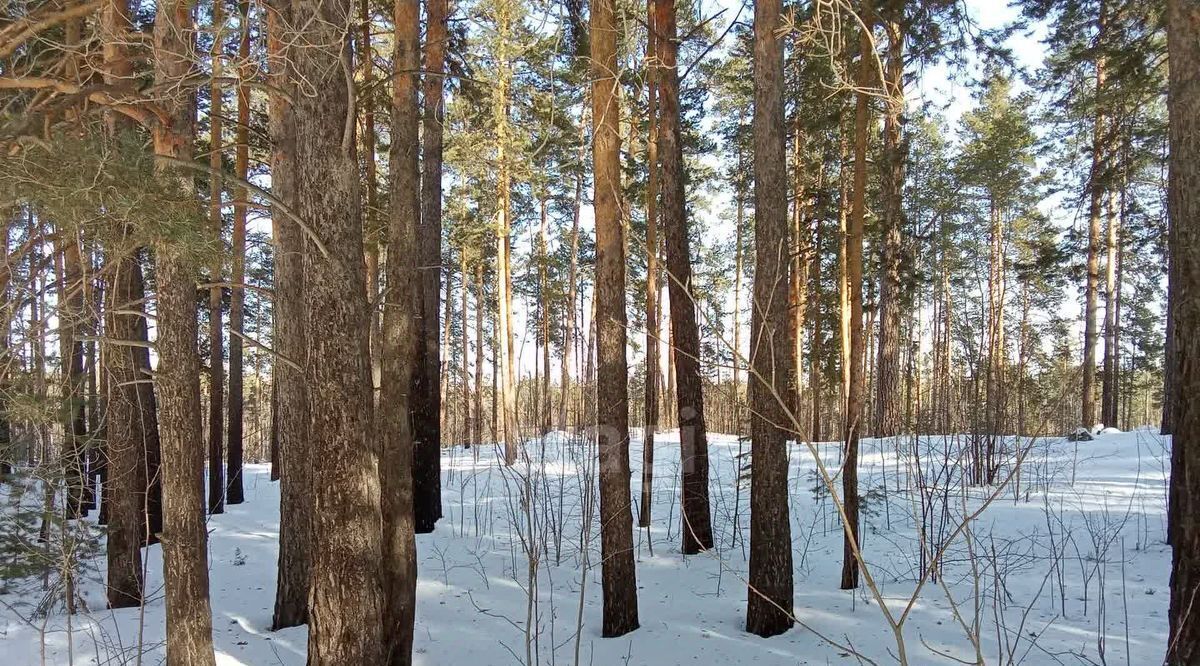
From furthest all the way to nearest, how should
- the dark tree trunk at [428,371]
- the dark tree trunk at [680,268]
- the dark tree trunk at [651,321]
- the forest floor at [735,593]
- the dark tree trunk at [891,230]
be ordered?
the dark tree trunk at [428,371], the dark tree trunk at [651,321], the dark tree trunk at [680,268], the dark tree trunk at [891,230], the forest floor at [735,593]

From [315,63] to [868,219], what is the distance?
1250cm

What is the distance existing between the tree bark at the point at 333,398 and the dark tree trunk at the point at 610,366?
2.22 metres

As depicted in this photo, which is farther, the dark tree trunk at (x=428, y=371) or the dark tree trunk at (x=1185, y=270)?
the dark tree trunk at (x=428, y=371)

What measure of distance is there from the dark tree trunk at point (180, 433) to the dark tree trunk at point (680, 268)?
185 inches

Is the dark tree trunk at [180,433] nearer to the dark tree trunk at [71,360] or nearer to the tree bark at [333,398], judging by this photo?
the dark tree trunk at [71,360]

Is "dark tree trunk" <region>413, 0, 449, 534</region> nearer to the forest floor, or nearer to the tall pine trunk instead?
the forest floor

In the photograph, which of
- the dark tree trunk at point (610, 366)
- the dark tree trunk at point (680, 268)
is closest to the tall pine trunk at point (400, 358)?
the dark tree trunk at point (610, 366)

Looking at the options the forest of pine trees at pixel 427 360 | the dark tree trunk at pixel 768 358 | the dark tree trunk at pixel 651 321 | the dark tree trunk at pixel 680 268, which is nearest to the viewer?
the forest of pine trees at pixel 427 360

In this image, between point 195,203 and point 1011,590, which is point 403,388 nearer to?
point 195,203

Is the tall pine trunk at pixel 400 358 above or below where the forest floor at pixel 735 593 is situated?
above

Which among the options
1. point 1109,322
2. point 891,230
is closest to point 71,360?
point 891,230

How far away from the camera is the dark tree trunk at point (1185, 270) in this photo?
3785mm

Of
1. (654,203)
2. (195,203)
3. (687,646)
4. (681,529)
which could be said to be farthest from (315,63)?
(654,203)

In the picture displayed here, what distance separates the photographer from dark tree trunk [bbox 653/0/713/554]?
7504mm
